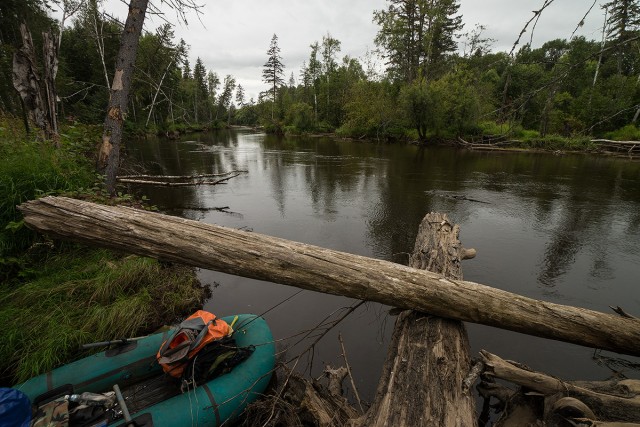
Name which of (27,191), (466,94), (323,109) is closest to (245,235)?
(27,191)

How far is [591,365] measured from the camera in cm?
341

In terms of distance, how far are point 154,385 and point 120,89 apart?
5.21 metres

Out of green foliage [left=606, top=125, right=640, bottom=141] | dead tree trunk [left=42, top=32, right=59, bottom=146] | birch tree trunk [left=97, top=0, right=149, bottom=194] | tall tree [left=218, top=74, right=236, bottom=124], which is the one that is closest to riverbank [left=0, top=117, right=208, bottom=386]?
birch tree trunk [left=97, top=0, right=149, bottom=194]

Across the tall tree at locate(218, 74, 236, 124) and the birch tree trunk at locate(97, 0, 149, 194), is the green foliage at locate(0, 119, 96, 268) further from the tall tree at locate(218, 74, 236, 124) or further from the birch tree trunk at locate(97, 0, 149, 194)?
the tall tree at locate(218, 74, 236, 124)

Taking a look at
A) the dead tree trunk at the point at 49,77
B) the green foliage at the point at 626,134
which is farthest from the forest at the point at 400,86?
the dead tree trunk at the point at 49,77

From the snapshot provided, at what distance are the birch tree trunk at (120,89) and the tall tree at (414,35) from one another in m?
25.8

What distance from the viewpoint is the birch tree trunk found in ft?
17.7

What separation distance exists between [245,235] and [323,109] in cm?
4081

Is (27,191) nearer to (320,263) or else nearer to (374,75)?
(320,263)

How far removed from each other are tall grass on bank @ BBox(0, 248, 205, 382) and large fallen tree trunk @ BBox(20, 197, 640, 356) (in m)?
1.02

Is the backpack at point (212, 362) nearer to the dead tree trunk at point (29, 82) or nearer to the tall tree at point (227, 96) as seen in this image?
the dead tree trunk at point (29, 82)

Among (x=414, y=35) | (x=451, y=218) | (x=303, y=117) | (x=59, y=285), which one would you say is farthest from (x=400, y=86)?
(x=59, y=285)

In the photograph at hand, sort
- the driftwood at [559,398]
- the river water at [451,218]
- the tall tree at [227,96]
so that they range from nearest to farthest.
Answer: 1. the driftwood at [559,398]
2. the river water at [451,218]
3. the tall tree at [227,96]

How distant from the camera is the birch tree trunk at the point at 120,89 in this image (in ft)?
17.7
